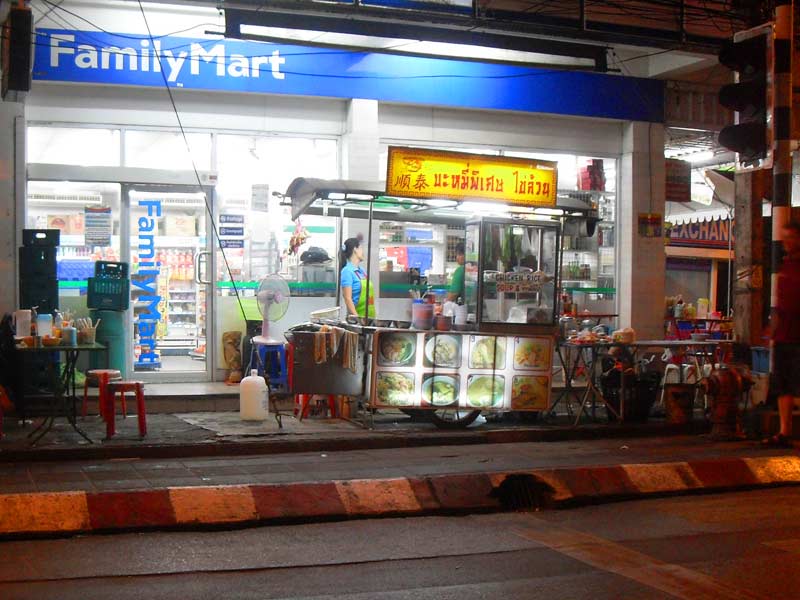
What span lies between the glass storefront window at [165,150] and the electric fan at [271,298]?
9.47ft

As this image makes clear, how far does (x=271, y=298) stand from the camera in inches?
478

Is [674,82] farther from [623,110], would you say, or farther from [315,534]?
[315,534]

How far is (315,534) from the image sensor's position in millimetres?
6734

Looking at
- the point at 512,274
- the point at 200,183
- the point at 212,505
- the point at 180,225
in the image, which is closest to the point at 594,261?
the point at 512,274

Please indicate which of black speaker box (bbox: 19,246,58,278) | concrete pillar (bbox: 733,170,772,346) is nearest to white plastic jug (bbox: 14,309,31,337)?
black speaker box (bbox: 19,246,58,278)

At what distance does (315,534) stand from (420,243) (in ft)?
29.6

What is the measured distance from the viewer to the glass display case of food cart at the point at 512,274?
38.5 feet

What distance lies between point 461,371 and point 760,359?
174 inches

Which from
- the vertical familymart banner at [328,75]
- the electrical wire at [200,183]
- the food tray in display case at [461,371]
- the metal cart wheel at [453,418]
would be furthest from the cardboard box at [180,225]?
the metal cart wheel at [453,418]

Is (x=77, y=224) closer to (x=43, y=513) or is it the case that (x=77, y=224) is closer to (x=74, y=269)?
→ (x=74, y=269)

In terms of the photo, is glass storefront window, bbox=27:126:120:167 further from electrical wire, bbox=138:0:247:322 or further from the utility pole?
Answer: the utility pole

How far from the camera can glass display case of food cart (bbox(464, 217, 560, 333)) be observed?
11727 mm

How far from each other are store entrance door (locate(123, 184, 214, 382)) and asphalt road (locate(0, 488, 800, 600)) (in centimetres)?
767

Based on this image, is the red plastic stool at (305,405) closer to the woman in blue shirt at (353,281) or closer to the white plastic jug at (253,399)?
the white plastic jug at (253,399)
